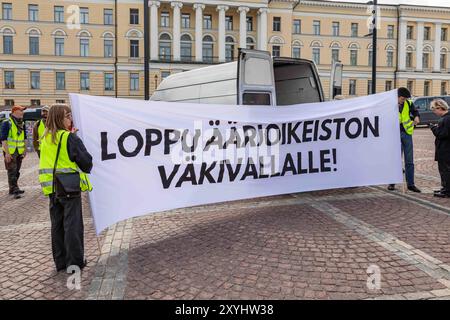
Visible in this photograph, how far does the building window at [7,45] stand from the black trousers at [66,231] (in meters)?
59.8

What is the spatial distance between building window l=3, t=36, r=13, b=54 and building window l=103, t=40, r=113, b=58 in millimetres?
A: 12525

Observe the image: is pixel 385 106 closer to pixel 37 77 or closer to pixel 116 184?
pixel 116 184

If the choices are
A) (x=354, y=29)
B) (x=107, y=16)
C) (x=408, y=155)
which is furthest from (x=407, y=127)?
(x=354, y=29)

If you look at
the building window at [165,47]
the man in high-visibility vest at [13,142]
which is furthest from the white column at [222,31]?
the man in high-visibility vest at [13,142]

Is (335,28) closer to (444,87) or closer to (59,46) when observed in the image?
(444,87)

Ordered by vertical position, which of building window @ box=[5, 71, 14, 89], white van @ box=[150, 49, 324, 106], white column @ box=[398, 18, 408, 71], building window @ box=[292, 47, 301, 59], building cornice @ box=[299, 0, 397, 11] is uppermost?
building cornice @ box=[299, 0, 397, 11]

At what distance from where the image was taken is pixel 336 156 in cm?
697

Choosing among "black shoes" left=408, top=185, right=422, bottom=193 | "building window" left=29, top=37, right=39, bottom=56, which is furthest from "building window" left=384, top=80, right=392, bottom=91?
"black shoes" left=408, top=185, right=422, bottom=193

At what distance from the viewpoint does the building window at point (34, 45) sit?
55.8 metres

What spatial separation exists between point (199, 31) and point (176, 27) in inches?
141

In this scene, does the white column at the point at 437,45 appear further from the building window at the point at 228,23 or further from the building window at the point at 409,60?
the building window at the point at 228,23

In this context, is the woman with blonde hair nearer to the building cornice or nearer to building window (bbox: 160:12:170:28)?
building window (bbox: 160:12:170:28)

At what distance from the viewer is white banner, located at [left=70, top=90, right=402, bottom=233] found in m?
4.84
